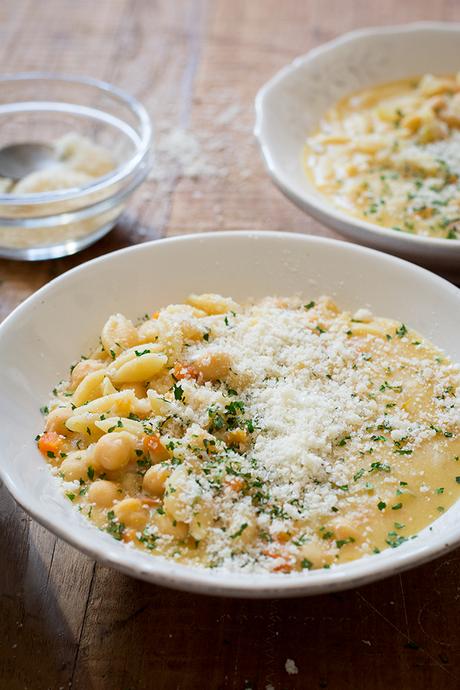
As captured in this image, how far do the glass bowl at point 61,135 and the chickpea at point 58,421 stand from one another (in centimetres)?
116

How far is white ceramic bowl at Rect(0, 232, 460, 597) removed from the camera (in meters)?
2.33

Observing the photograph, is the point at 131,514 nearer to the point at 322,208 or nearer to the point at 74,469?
the point at 74,469

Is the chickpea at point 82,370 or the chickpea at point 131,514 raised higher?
the chickpea at point 131,514

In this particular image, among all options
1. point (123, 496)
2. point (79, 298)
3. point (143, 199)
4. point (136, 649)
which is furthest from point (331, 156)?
point (136, 649)

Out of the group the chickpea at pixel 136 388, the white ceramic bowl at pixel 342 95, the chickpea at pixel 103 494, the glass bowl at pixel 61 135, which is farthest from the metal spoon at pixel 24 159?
the chickpea at pixel 103 494

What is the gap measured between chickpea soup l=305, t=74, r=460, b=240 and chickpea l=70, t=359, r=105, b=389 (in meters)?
1.44

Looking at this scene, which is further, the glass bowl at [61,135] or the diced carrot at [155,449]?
the glass bowl at [61,135]

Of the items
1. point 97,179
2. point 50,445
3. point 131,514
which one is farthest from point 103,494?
point 97,179

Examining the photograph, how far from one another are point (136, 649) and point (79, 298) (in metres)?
1.21

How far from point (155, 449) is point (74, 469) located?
23 cm

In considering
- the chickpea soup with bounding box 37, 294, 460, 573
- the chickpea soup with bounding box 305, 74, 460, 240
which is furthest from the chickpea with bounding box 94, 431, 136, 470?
the chickpea soup with bounding box 305, 74, 460, 240

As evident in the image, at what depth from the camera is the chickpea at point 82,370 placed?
109 inches

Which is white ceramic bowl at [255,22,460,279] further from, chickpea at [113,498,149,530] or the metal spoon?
chickpea at [113,498,149,530]

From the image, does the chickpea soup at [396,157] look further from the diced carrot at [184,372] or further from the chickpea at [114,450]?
the chickpea at [114,450]
